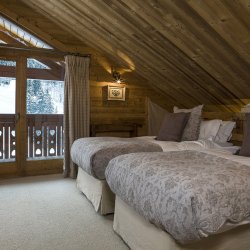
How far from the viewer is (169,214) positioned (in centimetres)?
150

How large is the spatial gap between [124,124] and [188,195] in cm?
359

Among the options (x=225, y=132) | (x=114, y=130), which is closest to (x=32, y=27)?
(x=114, y=130)

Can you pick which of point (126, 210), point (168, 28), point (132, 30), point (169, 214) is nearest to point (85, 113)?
point (132, 30)

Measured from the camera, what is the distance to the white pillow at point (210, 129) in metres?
3.64

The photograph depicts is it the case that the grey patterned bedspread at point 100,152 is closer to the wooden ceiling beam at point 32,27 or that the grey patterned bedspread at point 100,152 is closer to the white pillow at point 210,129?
the white pillow at point 210,129

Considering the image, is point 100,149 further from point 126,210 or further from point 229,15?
point 229,15

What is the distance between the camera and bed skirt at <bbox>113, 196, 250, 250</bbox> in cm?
162

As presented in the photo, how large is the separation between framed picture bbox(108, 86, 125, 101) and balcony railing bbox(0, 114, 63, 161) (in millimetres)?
957

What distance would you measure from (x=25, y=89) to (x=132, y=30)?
6.58 ft

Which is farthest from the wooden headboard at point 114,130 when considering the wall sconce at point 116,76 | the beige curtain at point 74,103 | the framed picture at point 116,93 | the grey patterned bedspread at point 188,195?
the grey patterned bedspread at point 188,195

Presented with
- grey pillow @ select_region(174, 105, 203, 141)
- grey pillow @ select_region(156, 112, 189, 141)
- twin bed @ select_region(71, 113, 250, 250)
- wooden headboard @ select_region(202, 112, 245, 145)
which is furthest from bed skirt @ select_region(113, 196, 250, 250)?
wooden headboard @ select_region(202, 112, 245, 145)

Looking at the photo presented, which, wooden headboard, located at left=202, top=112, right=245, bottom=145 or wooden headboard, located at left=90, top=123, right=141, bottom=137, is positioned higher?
wooden headboard, located at left=202, top=112, right=245, bottom=145

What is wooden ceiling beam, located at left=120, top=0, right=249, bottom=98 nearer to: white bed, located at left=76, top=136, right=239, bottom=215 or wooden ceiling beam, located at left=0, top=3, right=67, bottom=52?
white bed, located at left=76, top=136, right=239, bottom=215

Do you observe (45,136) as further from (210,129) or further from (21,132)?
(210,129)
